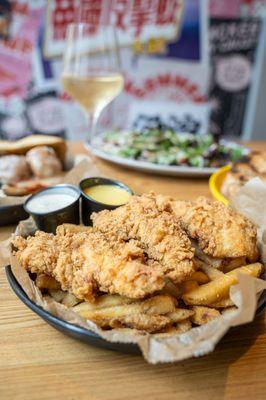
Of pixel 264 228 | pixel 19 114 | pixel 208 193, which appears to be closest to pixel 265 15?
pixel 19 114

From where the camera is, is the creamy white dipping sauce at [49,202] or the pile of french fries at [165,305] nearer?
the pile of french fries at [165,305]

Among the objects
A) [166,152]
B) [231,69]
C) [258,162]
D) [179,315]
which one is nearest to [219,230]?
[179,315]

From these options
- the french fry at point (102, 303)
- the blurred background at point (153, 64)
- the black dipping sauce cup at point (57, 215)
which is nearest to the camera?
the french fry at point (102, 303)

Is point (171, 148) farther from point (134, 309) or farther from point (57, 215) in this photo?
point (134, 309)

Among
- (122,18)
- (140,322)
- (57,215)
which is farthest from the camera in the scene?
(122,18)

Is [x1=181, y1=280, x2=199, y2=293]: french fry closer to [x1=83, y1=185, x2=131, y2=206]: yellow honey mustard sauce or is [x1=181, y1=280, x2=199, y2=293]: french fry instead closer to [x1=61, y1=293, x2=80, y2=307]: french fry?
[x1=61, y1=293, x2=80, y2=307]: french fry

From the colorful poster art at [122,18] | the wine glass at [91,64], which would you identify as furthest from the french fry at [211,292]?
the colorful poster art at [122,18]

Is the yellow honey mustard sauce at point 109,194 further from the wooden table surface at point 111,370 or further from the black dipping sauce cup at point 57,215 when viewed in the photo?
the wooden table surface at point 111,370
